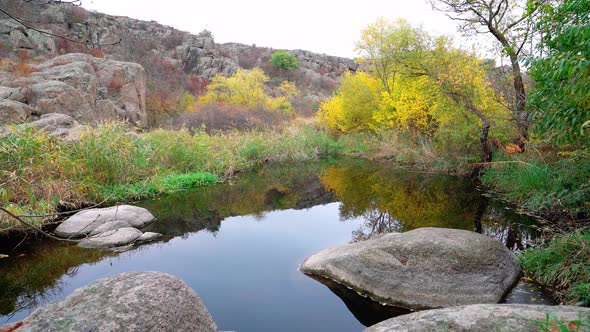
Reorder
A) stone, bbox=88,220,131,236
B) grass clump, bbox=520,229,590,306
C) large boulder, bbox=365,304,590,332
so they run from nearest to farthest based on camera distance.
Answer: large boulder, bbox=365,304,590,332
grass clump, bbox=520,229,590,306
stone, bbox=88,220,131,236

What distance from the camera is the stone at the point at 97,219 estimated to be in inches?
Answer: 240

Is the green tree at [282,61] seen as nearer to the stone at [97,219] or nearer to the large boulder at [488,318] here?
the stone at [97,219]

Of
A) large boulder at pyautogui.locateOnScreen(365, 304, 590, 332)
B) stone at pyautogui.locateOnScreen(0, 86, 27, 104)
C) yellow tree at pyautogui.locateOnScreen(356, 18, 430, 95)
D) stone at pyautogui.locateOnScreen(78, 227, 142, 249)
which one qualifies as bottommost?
stone at pyautogui.locateOnScreen(78, 227, 142, 249)

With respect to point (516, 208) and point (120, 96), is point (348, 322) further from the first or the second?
point (120, 96)

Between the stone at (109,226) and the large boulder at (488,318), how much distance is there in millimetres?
5509

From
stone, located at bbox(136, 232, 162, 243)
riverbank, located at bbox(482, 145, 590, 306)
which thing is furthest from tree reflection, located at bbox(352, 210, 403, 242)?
stone, located at bbox(136, 232, 162, 243)

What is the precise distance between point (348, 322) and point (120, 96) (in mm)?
18345

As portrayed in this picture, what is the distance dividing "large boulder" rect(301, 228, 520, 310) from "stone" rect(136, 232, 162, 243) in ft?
11.0

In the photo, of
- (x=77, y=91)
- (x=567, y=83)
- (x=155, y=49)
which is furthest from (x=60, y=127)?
(x=155, y=49)

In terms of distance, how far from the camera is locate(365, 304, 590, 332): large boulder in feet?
7.14

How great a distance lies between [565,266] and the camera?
13.3 ft

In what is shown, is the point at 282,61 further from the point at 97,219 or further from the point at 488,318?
the point at 488,318

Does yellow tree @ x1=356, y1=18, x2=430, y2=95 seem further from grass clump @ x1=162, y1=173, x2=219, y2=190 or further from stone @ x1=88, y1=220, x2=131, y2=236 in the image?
stone @ x1=88, y1=220, x2=131, y2=236

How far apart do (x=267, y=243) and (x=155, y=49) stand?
3641cm
